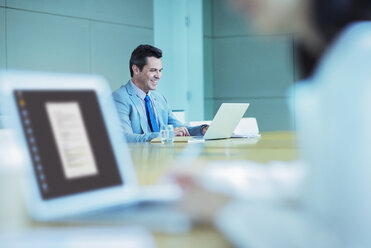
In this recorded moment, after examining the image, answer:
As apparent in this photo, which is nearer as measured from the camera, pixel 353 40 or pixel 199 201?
pixel 353 40

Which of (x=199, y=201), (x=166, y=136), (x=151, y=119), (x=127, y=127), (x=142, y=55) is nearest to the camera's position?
(x=199, y=201)

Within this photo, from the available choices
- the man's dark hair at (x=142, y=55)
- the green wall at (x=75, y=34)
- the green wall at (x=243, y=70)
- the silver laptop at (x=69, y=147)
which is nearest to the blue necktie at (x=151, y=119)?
the man's dark hair at (x=142, y=55)

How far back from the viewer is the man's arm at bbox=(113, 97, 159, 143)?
428 centimetres

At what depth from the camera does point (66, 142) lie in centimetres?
115

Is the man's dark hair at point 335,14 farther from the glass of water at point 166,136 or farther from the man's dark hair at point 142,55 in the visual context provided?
the man's dark hair at point 142,55

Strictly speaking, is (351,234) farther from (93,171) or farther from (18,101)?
(18,101)

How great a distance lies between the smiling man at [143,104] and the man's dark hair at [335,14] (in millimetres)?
3452

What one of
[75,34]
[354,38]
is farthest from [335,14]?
[75,34]

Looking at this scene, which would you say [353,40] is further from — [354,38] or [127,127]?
[127,127]

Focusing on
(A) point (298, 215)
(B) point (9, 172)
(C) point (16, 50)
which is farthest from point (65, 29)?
(A) point (298, 215)

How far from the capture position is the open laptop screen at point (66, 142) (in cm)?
→ 110

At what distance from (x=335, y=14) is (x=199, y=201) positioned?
0.39 metres

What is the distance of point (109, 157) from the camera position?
123 centimetres

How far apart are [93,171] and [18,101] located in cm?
21
